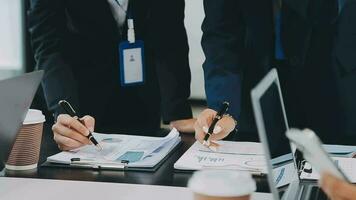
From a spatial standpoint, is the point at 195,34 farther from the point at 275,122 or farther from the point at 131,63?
the point at 275,122

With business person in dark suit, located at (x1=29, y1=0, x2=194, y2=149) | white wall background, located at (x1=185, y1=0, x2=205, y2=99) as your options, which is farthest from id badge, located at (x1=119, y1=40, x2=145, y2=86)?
white wall background, located at (x1=185, y1=0, x2=205, y2=99)

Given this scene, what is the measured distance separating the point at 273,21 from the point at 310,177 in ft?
3.30

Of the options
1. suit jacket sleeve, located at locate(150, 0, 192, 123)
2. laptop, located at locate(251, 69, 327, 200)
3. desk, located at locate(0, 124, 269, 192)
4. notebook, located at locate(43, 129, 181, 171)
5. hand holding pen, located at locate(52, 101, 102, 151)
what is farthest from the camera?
suit jacket sleeve, located at locate(150, 0, 192, 123)

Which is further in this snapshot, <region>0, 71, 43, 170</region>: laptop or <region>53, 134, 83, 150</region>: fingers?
<region>53, 134, 83, 150</region>: fingers

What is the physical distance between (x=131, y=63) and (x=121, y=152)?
791 mm

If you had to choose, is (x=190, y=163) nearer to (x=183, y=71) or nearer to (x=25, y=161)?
(x=25, y=161)

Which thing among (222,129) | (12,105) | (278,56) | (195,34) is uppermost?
(195,34)

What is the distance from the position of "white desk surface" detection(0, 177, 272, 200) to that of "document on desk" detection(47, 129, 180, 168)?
149 millimetres

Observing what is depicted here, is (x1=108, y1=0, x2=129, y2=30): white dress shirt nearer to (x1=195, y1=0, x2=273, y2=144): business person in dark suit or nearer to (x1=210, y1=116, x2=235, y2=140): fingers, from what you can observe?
(x1=195, y1=0, x2=273, y2=144): business person in dark suit

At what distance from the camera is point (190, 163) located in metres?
1.63

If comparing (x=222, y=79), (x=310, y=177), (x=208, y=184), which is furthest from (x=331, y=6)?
(x=208, y=184)

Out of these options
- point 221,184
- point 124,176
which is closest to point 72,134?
point 124,176

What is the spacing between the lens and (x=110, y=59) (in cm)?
Answer: 249

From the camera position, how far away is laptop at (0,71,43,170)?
4.74 feet
